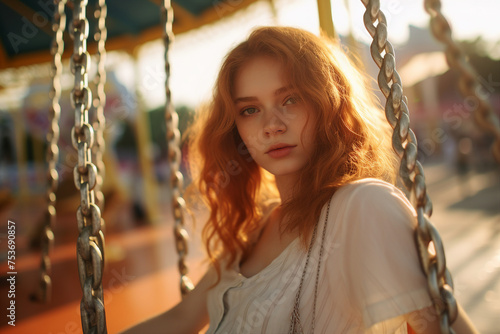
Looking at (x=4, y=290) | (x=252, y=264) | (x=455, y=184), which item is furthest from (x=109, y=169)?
(x=455, y=184)

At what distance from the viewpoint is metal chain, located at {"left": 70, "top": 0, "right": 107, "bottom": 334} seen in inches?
26.0

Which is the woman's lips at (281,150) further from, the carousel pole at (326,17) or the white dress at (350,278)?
the carousel pole at (326,17)

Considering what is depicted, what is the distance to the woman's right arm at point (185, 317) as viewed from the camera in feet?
3.39

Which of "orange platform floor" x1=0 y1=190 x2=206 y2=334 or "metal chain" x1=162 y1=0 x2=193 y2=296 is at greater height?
"metal chain" x1=162 y1=0 x2=193 y2=296

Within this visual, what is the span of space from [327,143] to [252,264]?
14.7 inches

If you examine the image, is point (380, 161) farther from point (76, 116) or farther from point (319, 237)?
point (76, 116)

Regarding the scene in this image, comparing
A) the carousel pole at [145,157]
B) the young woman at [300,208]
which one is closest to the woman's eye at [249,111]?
the young woman at [300,208]

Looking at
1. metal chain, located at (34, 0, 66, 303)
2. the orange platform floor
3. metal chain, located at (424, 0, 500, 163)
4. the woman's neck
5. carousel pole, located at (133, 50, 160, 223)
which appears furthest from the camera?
carousel pole, located at (133, 50, 160, 223)

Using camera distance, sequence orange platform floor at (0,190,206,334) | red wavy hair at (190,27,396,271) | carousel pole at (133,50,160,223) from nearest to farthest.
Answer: red wavy hair at (190,27,396,271)
orange platform floor at (0,190,206,334)
carousel pole at (133,50,160,223)

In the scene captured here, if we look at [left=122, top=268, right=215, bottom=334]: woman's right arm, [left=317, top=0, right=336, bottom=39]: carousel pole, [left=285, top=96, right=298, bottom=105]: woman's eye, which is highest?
[left=317, top=0, right=336, bottom=39]: carousel pole

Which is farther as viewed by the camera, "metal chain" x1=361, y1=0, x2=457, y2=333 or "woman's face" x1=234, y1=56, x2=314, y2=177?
"woman's face" x1=234, y1=56, x2=314, y2=177

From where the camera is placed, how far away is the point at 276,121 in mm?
898

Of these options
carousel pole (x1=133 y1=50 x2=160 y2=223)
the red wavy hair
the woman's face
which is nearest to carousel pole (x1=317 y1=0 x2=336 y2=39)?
the red wavy hair

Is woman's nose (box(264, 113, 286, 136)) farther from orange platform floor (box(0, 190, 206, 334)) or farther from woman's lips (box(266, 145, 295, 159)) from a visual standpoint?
orange platform floor (box(0, 190, 206, 334))
